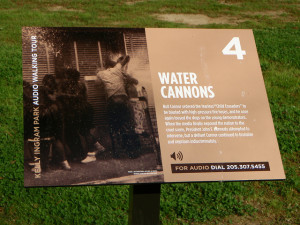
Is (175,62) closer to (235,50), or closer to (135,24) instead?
(235,50)

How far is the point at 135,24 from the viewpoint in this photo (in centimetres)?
966

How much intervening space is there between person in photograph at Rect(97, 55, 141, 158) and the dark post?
297 mm

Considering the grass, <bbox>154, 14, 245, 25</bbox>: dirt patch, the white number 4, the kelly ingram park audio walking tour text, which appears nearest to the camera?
the kelly ingram park audio walking tour text

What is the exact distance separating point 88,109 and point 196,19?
306 inches

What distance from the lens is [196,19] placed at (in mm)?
10492

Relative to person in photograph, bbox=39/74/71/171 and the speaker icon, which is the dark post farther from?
person in photograph, bbox=39/74/71/171

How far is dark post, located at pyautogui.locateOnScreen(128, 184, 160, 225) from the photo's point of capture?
3254 millimetres

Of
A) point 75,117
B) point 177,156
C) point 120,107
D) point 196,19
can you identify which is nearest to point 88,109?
point 75,117

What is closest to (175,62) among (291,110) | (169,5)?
(291,110)

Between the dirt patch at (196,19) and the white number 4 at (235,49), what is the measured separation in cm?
→ 676

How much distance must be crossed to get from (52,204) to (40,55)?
6.42 ft

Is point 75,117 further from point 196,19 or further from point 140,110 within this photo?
point 196,19

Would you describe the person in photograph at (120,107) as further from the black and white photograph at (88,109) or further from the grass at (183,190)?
the grass at (183,190)

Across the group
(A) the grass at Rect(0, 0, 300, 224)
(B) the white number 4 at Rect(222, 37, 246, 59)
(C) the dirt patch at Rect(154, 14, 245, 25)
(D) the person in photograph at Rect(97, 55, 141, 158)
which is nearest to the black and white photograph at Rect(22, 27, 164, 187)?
(D) the person in photograph at Rect(97, 55, 141, 158)
